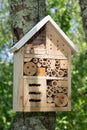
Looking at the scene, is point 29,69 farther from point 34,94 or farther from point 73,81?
point 73,81

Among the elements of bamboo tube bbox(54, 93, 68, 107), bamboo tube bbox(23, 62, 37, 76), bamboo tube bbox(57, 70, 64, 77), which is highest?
bamboo tube bbox(23, 62, 37, 76)

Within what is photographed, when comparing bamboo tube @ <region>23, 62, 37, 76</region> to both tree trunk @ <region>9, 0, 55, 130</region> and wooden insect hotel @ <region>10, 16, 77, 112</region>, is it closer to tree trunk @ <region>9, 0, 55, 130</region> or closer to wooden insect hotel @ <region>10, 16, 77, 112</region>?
wooden insect hotel @ <region>10, 16, 77, 112</region>

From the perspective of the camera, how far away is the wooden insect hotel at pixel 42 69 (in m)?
2.64

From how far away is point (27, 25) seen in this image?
2.72 metres

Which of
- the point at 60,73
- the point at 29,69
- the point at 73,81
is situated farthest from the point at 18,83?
the point at 73,81

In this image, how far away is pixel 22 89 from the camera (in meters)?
2.64

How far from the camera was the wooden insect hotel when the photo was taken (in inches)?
104

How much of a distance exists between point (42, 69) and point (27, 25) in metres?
0.30

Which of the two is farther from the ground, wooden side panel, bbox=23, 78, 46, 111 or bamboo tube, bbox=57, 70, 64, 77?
bamboo tube, bbox=57, 70, 64, 77

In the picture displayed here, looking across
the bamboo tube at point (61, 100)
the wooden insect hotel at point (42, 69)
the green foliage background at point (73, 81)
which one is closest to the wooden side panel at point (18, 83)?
the wooden insect hotel at point (42, 69)

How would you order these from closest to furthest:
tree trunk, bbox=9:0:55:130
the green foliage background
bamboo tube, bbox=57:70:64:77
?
tree trunk, bbox=9:0:55:130 < bamboo tube, bbox=57:70:64:77 < the green foliage background

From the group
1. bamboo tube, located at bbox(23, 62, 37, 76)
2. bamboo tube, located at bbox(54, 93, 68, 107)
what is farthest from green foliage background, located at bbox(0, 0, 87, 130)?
bamboo tube, located at bbox(23, 62, 37, 76)

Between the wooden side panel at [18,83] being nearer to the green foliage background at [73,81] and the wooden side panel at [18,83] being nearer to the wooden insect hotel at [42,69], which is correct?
the wooden insect hotel at [42,69]

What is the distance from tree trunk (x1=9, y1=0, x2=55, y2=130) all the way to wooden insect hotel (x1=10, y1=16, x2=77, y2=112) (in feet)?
0.17
